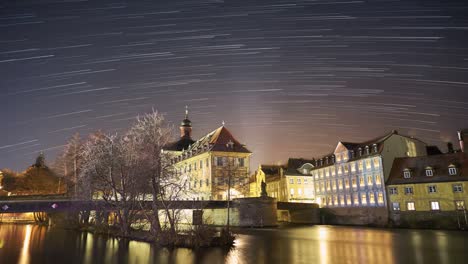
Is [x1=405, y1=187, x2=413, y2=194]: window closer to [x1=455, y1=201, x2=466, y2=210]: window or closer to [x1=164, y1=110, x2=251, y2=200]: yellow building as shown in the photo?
[x1=455, y1=201, x2=466, y2=210]: window

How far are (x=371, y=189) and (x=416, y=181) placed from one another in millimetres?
9243

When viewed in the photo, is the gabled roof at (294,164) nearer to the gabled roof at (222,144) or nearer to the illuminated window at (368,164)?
the gabled roof at (222,144)

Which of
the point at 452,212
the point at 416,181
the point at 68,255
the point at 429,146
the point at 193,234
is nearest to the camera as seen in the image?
the point at 68,255

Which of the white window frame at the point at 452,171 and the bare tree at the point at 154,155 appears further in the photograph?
the white window frame at the point at 452,171

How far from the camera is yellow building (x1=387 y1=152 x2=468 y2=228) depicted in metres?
54.0

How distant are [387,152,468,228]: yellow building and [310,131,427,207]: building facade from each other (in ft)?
7.92

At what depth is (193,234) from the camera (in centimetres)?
3166

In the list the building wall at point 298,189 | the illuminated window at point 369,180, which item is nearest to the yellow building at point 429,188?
the illuminated window at point 369,180

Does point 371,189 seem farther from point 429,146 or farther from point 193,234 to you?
point 193,234

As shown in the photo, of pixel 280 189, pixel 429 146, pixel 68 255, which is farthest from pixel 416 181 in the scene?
pixel 68 255

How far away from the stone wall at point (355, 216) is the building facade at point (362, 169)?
1030mm

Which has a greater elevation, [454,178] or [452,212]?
[454,178]

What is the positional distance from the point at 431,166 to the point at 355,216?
17.3 meters

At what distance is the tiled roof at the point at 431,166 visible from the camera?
5556 centimetres
